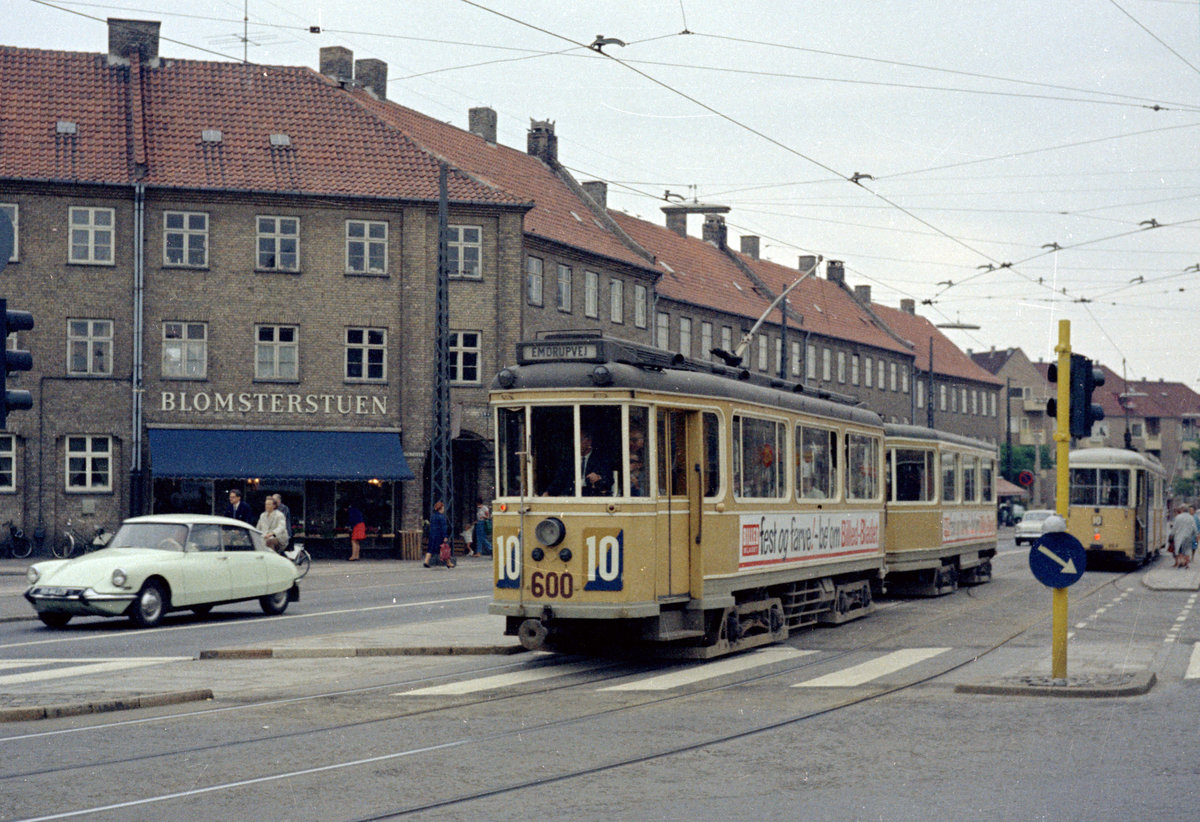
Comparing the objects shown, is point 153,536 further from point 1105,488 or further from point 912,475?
point 1105,488

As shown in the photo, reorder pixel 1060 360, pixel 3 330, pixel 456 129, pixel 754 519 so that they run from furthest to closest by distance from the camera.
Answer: pixel 456 129
pixel 754 519
pixel 1060 360
pixel 3 330

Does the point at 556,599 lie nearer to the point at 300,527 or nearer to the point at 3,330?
the point at 3,330

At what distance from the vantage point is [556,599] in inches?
552

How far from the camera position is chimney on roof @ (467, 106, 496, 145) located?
53.1 m

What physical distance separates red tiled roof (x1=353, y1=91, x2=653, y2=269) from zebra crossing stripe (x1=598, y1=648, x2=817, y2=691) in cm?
2988

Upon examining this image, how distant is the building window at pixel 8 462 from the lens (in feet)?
127

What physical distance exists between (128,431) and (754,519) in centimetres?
2733

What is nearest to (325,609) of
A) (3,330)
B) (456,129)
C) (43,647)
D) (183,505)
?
(43,647)

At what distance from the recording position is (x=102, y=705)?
463 inches

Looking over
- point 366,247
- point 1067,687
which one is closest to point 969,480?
point 1067,687

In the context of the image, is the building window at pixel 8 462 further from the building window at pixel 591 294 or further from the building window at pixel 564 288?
the building window at pixel 591 294

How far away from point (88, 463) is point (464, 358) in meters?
10.4

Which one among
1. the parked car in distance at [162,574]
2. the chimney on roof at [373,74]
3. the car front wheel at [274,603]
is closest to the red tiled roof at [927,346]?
the chimney on roof at [373,74]


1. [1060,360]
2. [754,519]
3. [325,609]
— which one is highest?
[1060,360]
